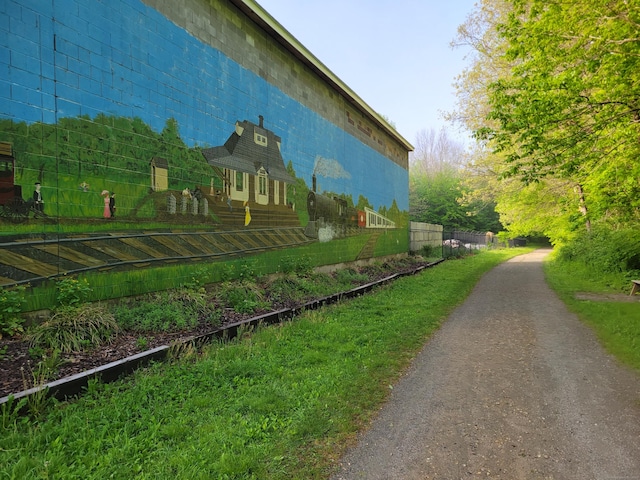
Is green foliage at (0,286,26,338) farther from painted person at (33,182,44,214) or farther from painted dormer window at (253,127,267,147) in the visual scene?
painted dormer window at (253,127,267,147)

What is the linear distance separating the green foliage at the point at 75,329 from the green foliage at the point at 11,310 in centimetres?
16

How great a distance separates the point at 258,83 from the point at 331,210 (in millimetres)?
4718

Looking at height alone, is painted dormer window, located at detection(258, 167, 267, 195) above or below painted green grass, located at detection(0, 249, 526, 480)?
above

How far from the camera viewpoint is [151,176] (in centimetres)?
591

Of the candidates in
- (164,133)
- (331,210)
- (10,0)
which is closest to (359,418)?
(164,133)

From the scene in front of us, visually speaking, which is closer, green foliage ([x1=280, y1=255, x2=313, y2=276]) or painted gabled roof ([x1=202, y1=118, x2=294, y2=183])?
painted gabled roof ([x1=202, y1=118, x2=294, y2=183])

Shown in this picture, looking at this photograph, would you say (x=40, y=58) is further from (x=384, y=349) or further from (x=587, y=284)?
(x=587, y=284)

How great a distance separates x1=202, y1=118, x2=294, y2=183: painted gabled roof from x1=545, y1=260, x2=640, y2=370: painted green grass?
23.2 feet

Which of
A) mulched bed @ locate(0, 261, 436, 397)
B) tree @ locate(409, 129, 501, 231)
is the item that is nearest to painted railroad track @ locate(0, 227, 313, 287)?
mulched bed @ locate(0, 261, 436, 397)

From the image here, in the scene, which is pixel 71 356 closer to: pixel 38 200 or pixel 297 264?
pixel 38 200

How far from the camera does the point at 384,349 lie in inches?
204

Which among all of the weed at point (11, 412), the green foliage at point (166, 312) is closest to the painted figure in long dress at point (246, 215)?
the green foliage at point (166, 312)

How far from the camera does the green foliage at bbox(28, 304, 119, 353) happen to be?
160 inches

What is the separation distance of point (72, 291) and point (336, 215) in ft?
28.4
